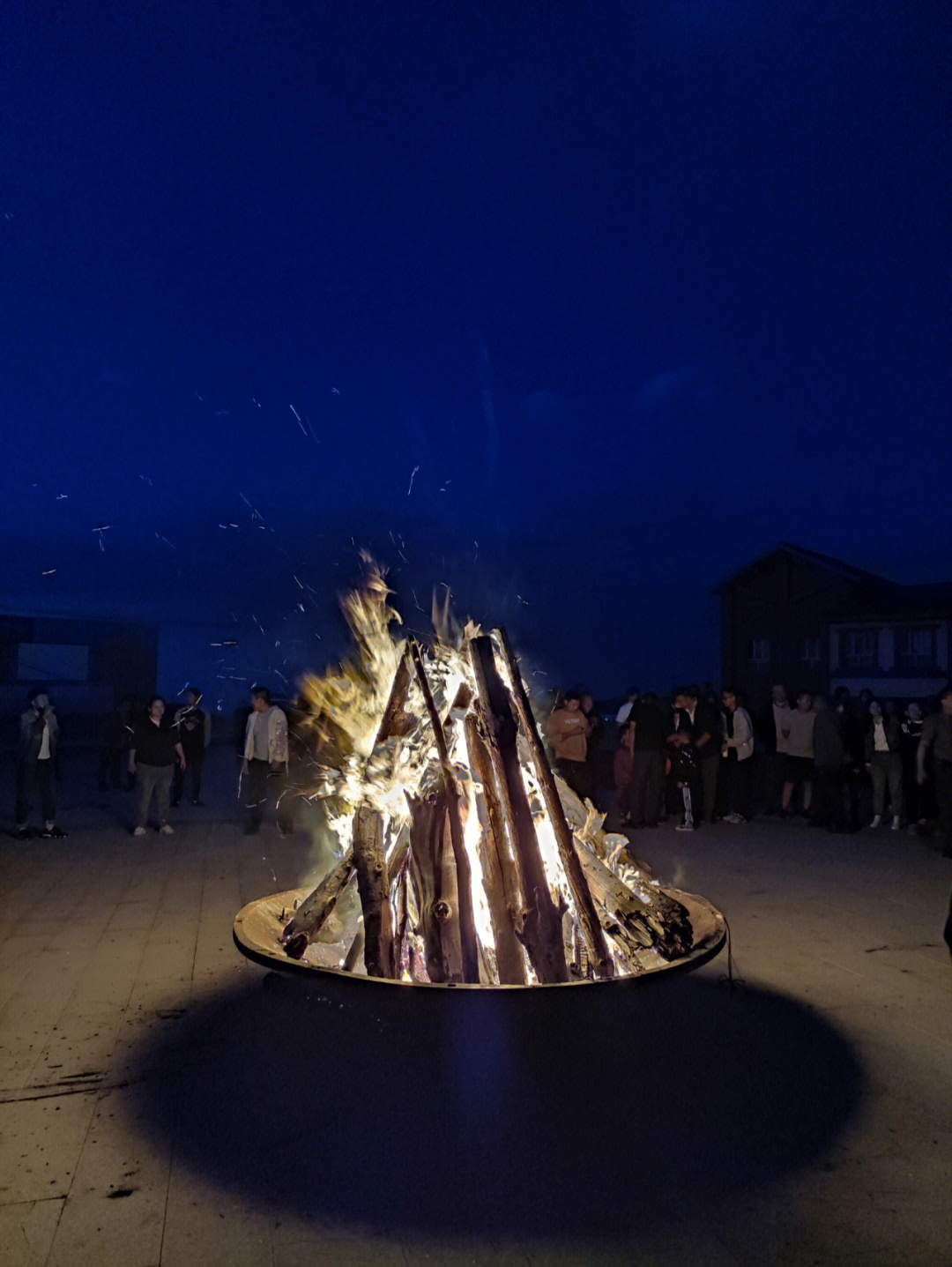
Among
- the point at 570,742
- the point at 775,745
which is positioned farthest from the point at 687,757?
the point at 775,745

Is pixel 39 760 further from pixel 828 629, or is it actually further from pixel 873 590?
pixel 873 590

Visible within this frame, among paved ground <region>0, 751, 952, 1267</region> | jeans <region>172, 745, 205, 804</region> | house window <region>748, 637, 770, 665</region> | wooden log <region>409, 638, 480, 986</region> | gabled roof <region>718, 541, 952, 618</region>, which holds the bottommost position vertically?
paved ground <region>0, 751, 952, 1267</region>

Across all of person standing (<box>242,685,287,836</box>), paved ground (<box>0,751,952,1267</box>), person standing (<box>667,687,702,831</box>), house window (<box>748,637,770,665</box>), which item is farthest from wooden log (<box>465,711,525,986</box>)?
house window (<box>748,637,770,665</box>)

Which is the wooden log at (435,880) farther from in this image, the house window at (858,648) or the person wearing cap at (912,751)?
the house window at (858,648)

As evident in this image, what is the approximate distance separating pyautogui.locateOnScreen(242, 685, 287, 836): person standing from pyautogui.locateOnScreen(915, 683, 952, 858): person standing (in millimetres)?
7678

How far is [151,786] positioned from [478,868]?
7.40 m

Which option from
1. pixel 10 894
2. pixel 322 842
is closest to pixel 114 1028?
pixel 10 894

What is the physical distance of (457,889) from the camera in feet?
13.8

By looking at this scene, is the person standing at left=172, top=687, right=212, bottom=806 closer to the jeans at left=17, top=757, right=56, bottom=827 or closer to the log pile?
the jeans at left=17, top=757, right=56, bottom=827

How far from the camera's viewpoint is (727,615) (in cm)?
3130

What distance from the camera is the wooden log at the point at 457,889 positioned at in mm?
4062

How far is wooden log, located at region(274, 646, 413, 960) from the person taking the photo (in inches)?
176

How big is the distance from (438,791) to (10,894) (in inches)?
207

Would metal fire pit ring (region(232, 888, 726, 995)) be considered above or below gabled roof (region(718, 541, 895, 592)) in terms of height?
below
